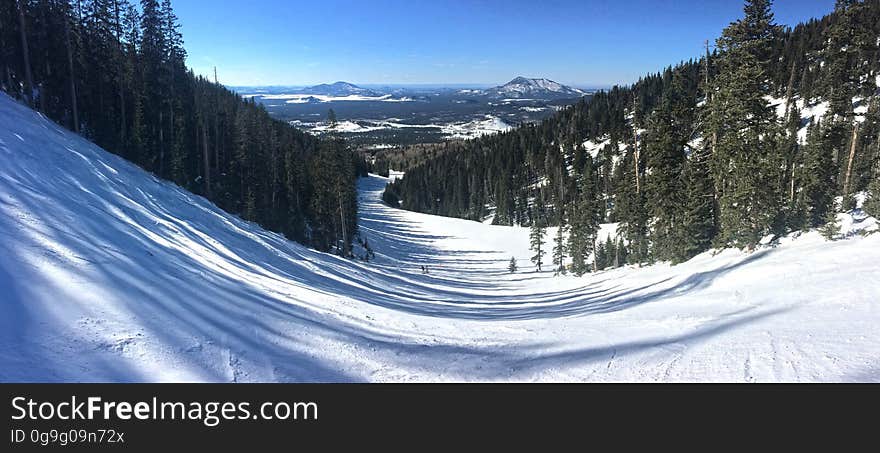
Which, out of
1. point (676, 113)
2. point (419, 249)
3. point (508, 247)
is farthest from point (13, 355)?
point (508, 247)

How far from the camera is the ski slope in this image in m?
5.82

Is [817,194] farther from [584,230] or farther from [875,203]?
[584,230]

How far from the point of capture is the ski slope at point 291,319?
5820mm

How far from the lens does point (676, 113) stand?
25.2 m

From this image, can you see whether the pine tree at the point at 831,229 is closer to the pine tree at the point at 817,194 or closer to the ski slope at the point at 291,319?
the ski slope at the point at 291,319

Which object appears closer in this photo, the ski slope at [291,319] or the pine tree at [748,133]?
the ski slope at [291,319]

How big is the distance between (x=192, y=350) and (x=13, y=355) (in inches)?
74.7

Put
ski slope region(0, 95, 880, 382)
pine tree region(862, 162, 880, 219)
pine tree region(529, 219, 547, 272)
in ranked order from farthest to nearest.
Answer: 1. pine tree region(529, 219, 547, 272)
2. pine tree region(862, 162, 880, 219)
3. ski slope region(0, 95, 880, 382)

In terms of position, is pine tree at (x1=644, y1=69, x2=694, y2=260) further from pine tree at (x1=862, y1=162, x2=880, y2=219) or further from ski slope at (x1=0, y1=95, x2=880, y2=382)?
ski slope at (x1=0, y1=95, x2=880, y2=382)

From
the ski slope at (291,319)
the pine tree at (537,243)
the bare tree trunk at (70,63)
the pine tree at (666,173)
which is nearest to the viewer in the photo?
the ski slope at (291,319)

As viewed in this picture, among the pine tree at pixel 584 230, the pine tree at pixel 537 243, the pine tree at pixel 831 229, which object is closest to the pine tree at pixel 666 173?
the pine tree at pixel 831 229

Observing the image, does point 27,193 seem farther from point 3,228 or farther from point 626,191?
point 626,191

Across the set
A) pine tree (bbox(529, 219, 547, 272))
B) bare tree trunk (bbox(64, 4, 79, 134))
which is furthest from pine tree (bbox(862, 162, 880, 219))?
bare tree trunk (bbox(64, 4, 79, 134))
